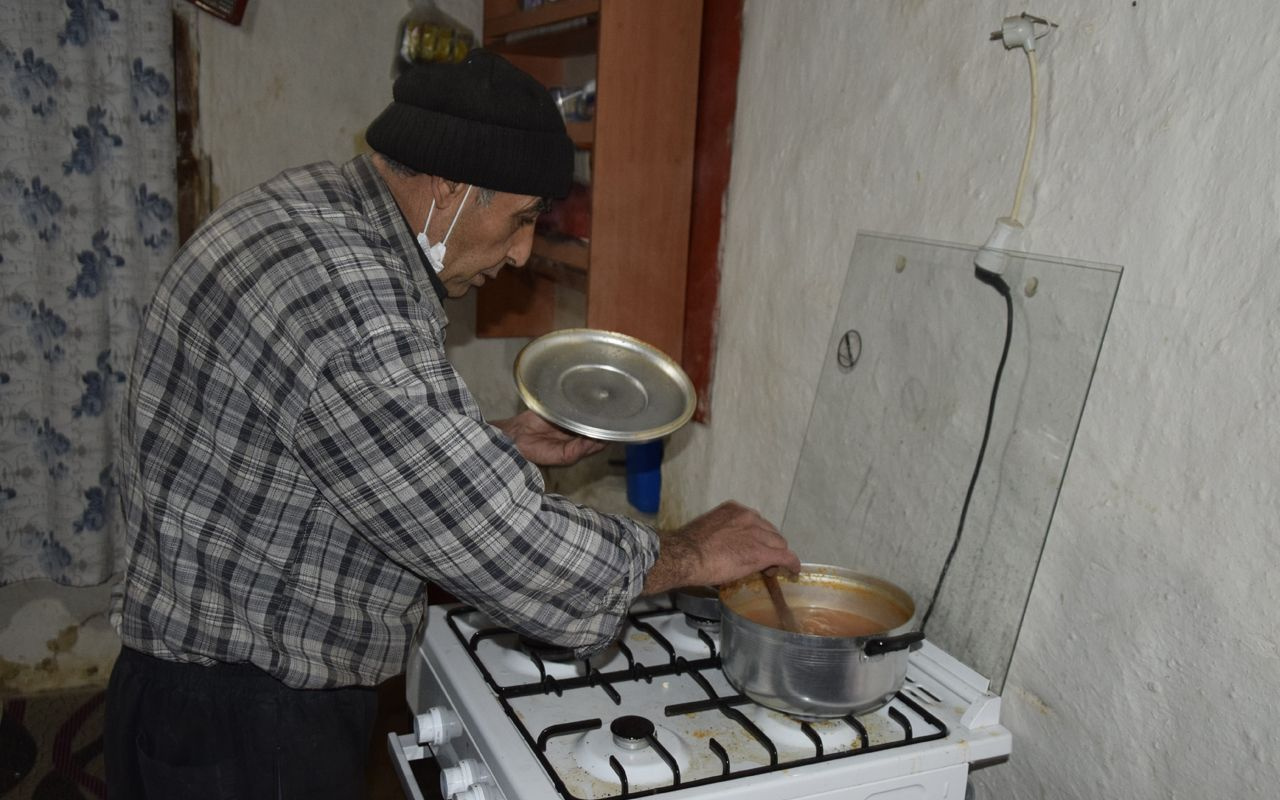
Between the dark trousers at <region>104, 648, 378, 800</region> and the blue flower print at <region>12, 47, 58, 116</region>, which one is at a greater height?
the blue flower print at <region>12, 47, 58, 116</region>

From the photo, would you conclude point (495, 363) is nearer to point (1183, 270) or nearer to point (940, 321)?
point (940, 321)

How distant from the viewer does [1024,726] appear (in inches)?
49.3

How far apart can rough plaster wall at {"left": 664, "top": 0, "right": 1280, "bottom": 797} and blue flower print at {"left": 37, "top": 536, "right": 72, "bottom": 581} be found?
2090 mm

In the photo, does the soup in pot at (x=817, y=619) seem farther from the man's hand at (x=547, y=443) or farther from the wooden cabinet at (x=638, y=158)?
the wooden cabinet at (x=638, y=158)

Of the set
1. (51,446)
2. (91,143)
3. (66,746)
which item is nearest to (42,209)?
(91,143)

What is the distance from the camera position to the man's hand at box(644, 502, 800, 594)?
1188 mm

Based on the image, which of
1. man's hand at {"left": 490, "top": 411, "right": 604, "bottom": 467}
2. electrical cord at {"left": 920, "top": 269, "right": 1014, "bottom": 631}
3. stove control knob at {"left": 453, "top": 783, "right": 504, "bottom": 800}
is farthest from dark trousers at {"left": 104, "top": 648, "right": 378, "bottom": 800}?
electrical cord at {"left": 920, "top": 269, "right": 1014, "bottom": 631}

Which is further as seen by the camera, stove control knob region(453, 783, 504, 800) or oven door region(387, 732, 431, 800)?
oven door region(387, 732, 431, 800)

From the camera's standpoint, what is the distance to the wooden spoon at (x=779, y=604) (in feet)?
4.09

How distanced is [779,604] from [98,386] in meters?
1.90

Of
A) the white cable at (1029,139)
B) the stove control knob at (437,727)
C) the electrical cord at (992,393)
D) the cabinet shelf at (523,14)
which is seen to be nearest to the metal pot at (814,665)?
the electrical cord at (992,393)

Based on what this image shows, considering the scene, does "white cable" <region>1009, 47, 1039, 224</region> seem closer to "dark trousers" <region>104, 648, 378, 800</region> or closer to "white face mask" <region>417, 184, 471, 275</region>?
"white face mask" <region>417, 184, 471, 275</region>

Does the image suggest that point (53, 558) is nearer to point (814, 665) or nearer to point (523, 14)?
point (523, 14)

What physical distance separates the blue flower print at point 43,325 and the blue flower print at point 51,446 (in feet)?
0.54
